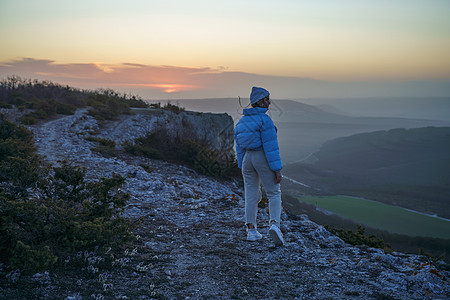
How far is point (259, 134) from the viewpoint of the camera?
5.36m

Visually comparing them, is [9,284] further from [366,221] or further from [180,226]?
[366,221]

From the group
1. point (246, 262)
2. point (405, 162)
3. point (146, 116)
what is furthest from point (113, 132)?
point (405, 162)

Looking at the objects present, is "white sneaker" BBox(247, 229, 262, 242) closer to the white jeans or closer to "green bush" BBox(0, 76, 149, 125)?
the white jeans

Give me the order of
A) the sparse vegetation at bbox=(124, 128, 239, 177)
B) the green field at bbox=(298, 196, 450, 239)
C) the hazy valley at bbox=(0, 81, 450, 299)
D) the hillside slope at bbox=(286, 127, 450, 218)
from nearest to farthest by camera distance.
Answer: the hazy valley at bbox=(0, 81, 450, 299) → the sparse vegetation at bbox=(124, 128, 239, 177) → the green field at bbox=(298, 196, 450, 239) → the hillside slope at bbox=(286, 127, 450, 218)

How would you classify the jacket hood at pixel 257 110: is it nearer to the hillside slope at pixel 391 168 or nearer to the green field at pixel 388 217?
the green field at pixel 388 217

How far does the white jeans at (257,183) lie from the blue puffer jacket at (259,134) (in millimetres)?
151

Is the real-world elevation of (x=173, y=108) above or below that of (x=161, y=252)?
above

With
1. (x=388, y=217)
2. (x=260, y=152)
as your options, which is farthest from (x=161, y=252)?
(x=388, y=217)

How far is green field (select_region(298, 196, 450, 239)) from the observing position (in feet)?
205

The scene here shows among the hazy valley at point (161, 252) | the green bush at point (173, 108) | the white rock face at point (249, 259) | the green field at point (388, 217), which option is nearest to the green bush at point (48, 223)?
the hazy valley at point (161, 252)

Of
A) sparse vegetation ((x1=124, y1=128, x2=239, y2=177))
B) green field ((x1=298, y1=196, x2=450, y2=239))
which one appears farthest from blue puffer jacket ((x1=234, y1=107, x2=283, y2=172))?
green field ((x1=298, y1=196, x2=450, y2=239))

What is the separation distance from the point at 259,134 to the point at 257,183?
905 mm

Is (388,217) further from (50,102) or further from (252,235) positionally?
(252,235)

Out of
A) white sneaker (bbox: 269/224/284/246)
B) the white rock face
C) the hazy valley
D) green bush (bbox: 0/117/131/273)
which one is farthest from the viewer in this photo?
white sneaker (bbox: 269/224/284/246)
